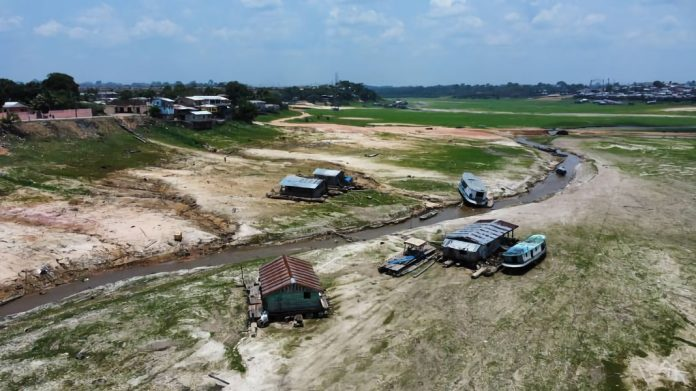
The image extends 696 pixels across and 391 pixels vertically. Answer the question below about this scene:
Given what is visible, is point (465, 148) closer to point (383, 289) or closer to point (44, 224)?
point (383, 289)

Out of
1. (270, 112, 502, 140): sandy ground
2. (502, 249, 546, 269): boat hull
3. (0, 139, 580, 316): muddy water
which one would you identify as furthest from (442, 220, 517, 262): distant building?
(270, 112, 502, 140): sandy ground

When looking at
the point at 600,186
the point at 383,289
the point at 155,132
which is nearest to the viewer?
the point at 383,289

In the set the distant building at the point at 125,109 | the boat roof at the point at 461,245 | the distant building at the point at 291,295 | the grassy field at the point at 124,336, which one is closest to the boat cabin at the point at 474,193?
the boat roof at the point at 461,245

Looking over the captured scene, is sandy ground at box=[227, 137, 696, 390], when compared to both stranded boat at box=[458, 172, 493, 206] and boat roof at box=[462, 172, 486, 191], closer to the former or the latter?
stranded boat at box=[458, 172, 493, 206]

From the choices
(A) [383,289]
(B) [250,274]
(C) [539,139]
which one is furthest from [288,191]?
(C) [539,139]

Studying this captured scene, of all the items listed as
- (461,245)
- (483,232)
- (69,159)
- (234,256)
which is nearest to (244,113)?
(69,159)

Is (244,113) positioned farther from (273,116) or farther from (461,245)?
(461,245)

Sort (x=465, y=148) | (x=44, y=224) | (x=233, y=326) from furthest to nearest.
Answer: (x=465, y=148) < (x=44, y=224) < (x=233, y=326)

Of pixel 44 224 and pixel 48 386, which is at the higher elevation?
pixel 44 224
